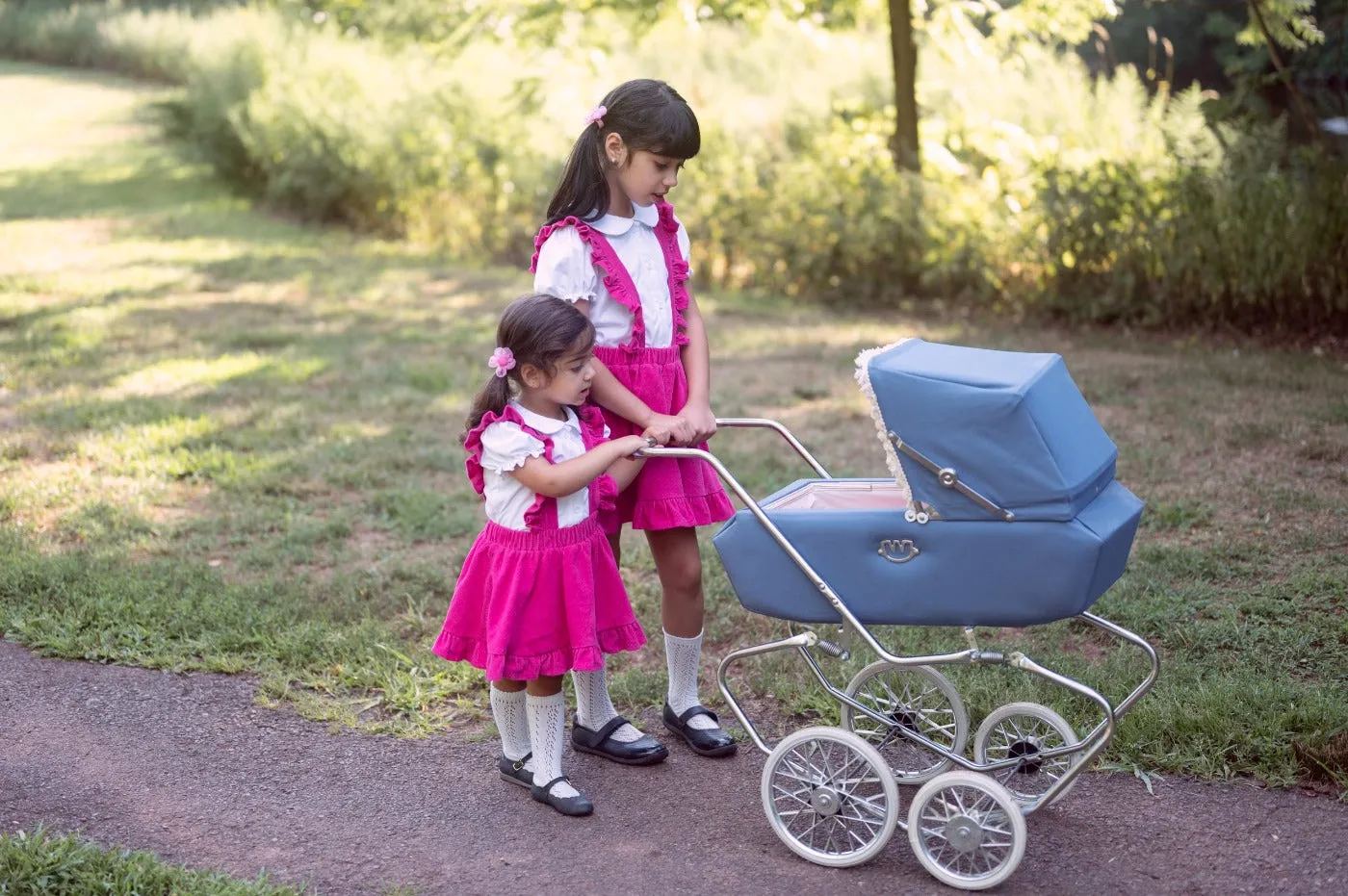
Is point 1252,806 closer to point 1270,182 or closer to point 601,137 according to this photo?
point 601,137

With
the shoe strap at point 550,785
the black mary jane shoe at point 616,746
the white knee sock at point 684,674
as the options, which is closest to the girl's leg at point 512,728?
the shoe strap at point 550,785

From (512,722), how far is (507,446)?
2.62 ft

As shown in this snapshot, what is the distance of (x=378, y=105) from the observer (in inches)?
512

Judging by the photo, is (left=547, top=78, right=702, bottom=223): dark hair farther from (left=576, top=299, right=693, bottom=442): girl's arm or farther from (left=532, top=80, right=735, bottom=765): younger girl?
(left=576, top=299, right=693, bottom=442): girl's arm

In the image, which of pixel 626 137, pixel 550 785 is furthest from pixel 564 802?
pixel 626 137

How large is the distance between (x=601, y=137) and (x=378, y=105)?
10180 millimetres

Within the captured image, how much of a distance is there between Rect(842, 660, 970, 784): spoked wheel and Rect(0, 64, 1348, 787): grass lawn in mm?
151

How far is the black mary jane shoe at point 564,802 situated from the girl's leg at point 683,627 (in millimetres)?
449

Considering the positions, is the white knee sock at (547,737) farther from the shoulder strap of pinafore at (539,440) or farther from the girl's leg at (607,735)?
the shoulder strap of pinafore at (539,440)

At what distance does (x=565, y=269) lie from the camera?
343cm

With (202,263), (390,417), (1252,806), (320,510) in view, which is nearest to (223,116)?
(202,263)

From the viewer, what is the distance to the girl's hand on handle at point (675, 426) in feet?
11.1

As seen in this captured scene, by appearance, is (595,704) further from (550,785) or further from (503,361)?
(503,361)

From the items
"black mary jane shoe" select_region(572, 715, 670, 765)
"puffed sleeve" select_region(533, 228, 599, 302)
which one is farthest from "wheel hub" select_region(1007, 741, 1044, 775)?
"puffed sleeve" select_region(533, 228, 599, 302)
